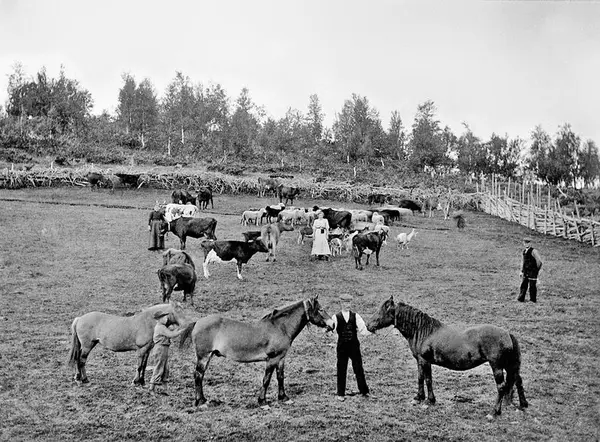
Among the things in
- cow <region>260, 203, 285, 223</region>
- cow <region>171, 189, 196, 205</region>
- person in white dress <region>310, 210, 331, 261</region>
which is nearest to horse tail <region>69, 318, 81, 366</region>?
person in white dress <region>310, 210, 331, 261</region>

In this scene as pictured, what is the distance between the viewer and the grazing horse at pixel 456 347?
331 inches

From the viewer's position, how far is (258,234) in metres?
21.5

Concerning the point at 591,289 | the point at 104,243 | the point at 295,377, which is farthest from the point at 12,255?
the point at 591,289

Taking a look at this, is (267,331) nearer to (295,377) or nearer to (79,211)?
(295,377)

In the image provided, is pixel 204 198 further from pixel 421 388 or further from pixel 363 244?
Answer: pixel 421 388

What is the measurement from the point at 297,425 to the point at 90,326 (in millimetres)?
3701

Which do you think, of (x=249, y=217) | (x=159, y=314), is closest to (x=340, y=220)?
(x=249, y=217)

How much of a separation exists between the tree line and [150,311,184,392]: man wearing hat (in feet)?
166

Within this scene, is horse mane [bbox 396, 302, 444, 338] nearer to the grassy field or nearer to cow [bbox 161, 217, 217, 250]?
the grassy field

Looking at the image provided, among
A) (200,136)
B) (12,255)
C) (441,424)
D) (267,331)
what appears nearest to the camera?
(441,424)

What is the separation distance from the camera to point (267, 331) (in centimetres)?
885

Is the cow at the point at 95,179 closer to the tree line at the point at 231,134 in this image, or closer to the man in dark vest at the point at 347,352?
the tree line at the point at 231,134

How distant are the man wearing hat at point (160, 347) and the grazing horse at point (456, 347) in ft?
10.2

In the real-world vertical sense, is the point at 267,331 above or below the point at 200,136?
below
